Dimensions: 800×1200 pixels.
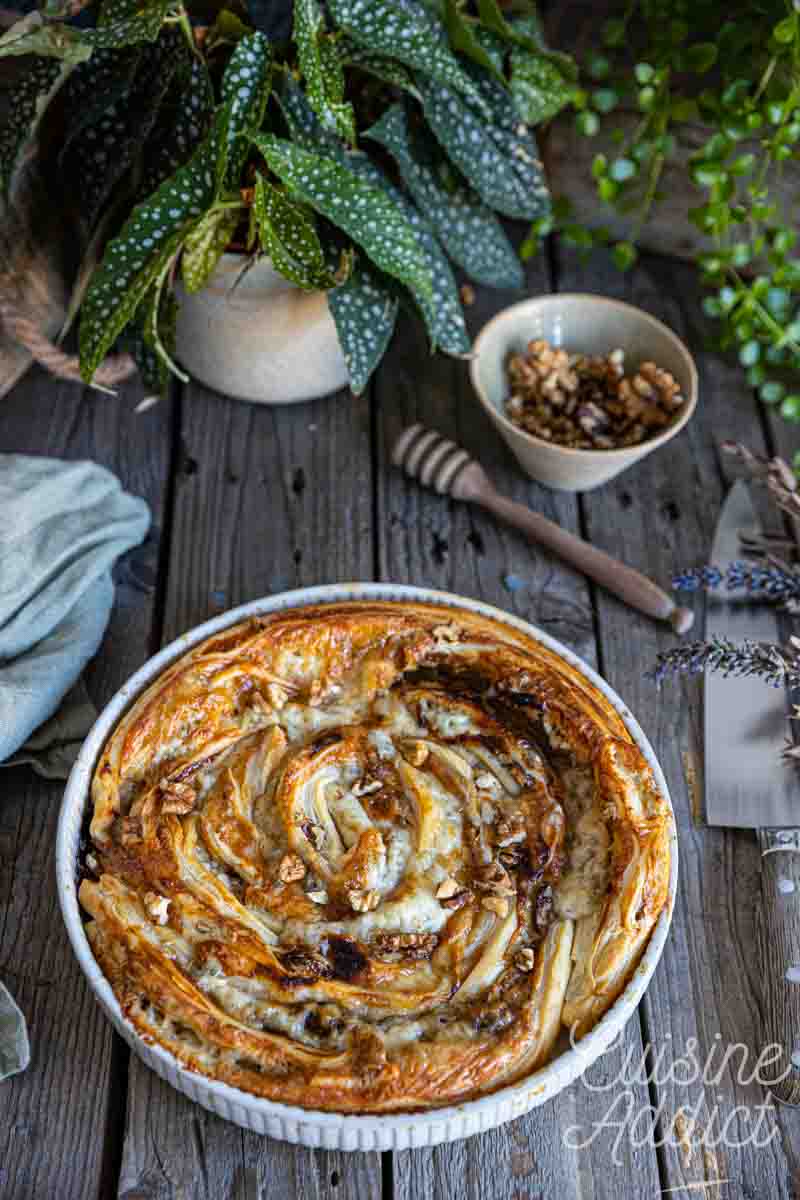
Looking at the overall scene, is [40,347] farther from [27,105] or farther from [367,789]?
[367,789]

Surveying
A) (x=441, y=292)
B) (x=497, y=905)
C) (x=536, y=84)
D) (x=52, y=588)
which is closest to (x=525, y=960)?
(x=497, y=905)

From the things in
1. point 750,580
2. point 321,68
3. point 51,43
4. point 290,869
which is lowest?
point 750,580

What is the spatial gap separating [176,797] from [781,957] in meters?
0.79

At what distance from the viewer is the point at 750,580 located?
1.83 meters

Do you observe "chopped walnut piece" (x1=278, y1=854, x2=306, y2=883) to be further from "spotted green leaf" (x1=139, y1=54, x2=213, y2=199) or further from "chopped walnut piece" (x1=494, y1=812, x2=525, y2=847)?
"spotted green leaf" (x1=139, y1=54, x2=213, y2=199)

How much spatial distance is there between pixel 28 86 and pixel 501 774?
117 centimetres

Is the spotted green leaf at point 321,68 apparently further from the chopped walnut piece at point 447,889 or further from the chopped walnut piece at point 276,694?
the chopped walnut piece at point 447,889

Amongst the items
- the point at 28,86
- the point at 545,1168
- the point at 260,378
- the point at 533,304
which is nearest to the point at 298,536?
the point at 260,378

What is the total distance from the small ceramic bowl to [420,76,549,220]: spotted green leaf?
0.57 feet

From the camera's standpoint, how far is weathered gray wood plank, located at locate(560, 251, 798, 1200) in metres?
1.41

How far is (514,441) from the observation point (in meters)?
1.96

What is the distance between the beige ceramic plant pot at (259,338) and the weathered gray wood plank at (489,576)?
6.8 inches

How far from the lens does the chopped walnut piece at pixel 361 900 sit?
53.9 inches

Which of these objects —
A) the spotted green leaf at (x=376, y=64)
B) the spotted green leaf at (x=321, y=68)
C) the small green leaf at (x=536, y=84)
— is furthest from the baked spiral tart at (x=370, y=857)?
the small green leaf at (x=536, y=84)
